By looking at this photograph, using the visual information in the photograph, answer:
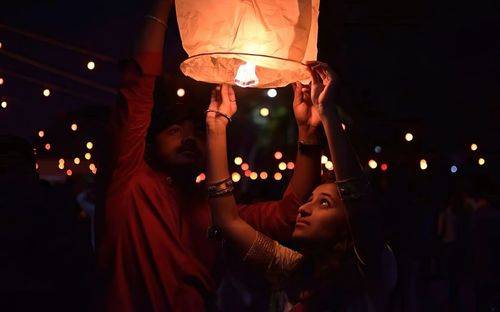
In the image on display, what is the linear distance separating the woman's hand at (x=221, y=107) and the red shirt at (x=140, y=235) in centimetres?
26

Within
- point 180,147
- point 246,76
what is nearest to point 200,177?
point 180,147

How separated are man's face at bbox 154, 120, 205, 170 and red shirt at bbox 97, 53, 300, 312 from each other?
0.11 metres

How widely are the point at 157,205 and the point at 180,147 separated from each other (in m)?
0.29

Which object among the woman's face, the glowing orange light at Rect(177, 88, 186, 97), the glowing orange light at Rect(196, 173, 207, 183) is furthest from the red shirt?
the woman's face

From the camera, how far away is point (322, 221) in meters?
2.52

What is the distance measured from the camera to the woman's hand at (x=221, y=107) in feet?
9.07

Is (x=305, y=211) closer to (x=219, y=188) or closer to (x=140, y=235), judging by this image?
(x=219, y=188)

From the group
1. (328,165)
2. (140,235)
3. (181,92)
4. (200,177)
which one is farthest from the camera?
(328,165)

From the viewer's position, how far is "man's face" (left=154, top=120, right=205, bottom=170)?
9.45 feet

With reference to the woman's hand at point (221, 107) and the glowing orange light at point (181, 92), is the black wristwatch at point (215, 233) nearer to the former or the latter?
the woman's hand at point (221, 107)

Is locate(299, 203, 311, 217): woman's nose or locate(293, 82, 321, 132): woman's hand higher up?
locate(293, 82, 321, 132): woman's hand

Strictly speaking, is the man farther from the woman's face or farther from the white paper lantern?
the woman's face

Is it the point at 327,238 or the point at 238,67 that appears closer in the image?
the point at 327,238

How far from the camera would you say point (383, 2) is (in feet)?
26.7
